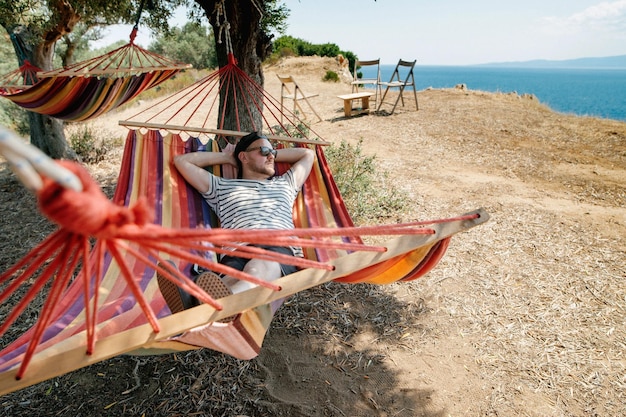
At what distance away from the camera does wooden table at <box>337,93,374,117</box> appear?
7133mm

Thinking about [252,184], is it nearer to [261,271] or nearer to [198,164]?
[198,164]

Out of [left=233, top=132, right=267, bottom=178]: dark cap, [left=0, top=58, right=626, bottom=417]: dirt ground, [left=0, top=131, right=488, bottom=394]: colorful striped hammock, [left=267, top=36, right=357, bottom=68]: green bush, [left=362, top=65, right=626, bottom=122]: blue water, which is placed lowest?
[left=362, top=65, right=626, bottom=122]: blue water

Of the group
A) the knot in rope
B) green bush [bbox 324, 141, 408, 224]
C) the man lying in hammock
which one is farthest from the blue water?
the knot in rope

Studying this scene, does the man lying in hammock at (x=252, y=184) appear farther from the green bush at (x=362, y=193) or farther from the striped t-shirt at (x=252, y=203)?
the green bush at (x=362, y=193)

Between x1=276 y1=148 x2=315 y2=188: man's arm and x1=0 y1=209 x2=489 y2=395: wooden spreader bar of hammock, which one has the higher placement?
x1=276 y1=148 x2=315 y2=188: man's arm

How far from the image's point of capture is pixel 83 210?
1.95 feet

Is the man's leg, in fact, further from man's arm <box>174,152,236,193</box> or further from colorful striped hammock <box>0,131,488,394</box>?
man's arm <box>174,152,236,193</box>

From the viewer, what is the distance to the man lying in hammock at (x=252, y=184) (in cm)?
196

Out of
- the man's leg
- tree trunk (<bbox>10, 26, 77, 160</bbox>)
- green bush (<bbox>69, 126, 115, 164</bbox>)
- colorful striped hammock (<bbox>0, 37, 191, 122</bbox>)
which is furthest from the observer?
green bush (<bbox>69, 126, 115, 164</bbox>)

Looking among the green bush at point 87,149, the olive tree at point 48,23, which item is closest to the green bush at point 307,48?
the green bush at point 87,149

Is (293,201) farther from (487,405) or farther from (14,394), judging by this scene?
(14,394)

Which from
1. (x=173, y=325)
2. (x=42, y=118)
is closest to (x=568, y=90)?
(x=42, y=118)

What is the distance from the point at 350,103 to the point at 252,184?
18.1 ft

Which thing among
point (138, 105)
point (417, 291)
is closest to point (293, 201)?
point (417, 291)
